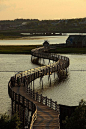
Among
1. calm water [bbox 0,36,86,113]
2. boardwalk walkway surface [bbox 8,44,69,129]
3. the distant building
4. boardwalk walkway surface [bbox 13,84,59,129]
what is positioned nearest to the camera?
boardwalk walkway surface [bbox 13,84,59,129]

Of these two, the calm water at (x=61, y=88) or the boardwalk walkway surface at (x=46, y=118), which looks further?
the calm water at (x=61, y=88)

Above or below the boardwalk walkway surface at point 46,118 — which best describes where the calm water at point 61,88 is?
below

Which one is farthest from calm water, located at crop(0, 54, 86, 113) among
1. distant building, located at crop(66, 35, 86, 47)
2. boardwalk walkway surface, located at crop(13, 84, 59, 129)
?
distant building, located at crop(66, 35, 86, 47)

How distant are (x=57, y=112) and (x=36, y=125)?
5.35m

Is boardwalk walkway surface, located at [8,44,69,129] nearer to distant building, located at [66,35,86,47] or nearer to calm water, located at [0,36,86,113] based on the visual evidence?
calm water, located at [0,36,86,113]

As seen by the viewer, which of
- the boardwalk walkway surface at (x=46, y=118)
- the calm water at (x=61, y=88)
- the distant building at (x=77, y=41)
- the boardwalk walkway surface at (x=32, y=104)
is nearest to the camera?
the boardwalk walkway surface at (x=46, y=118)

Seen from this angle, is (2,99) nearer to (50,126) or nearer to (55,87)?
(55,87)

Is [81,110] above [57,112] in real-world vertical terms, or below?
above

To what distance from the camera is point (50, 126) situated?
3469 cm

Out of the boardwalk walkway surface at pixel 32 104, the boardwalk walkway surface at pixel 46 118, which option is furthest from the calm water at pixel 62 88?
the boardwalk walkway surface at pixel 46 118

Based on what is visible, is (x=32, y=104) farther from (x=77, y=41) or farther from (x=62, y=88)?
(x=77, y=41)

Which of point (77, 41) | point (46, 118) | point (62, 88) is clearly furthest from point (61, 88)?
point (77, 41)

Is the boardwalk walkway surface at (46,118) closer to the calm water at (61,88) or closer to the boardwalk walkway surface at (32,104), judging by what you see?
the boardwalk walkway surface at (32,104)

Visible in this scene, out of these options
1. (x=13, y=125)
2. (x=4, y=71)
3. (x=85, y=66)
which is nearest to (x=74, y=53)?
(x=85, y=66)
